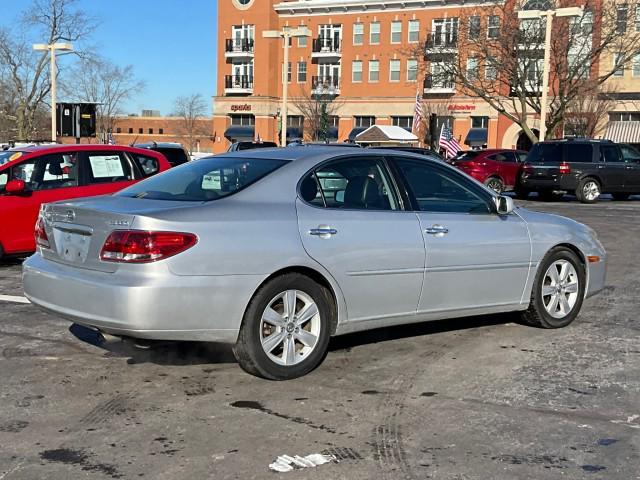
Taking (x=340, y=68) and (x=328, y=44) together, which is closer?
(x=328, y=44)

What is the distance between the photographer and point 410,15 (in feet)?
187

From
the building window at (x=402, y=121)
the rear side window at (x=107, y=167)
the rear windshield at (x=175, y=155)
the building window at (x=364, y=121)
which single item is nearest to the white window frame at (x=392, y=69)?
the building window at (x=402, y=121)

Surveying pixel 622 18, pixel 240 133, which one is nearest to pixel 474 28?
pixel 622 18

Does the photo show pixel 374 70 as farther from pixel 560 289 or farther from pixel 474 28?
pixel 560 289

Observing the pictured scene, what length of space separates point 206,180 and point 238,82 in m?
60.4

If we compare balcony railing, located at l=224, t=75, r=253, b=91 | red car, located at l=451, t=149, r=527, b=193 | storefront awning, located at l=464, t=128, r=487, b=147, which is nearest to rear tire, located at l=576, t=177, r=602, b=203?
red car, located at l=451, t=149, r=527, b=193

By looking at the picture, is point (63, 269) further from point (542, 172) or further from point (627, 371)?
point (542, 172)

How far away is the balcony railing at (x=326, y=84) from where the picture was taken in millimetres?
60906

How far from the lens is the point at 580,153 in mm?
22125

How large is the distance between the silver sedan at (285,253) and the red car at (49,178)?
448 cm

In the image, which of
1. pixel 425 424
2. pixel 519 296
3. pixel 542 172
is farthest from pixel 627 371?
pixel 542 172

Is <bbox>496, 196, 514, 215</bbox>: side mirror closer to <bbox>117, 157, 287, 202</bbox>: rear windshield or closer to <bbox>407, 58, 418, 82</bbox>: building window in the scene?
<bbox>117, 157, 287, 202</bbox>: rear windshield

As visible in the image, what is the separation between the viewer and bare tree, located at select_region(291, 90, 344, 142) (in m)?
59.0

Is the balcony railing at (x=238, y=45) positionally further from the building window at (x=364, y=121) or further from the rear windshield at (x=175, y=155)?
the rear windshield at (x=175, y=155)
